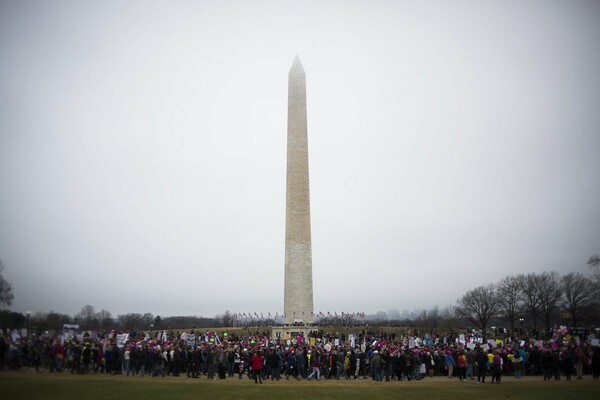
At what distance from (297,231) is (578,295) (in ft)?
159

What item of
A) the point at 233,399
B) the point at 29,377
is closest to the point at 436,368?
the point at 233,399

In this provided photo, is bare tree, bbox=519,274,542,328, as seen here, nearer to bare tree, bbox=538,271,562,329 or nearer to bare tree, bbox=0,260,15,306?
bare tree, bbox=538,271,562,329

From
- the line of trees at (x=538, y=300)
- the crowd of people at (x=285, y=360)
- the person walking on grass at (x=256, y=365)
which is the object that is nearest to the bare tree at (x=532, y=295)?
the line of trees at (x=538, y=300)

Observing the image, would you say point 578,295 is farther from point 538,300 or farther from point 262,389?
point 262,389

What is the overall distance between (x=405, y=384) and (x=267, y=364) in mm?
6093

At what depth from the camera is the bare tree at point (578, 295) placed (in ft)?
237

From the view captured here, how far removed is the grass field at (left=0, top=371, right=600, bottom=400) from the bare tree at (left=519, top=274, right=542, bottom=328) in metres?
51.1

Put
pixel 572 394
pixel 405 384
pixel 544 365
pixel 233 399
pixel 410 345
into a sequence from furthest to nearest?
pixel 410 345 → pixel 544 365 → pixel 405 384 → pixel 572 394 → pixel 233 399

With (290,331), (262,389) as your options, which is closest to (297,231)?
(290,331)

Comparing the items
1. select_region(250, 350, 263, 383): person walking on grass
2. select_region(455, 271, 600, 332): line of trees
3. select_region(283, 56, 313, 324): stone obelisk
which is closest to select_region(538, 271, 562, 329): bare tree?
select_region(455, 271, 600, 332): line of trees

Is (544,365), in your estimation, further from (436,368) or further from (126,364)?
(126,364)

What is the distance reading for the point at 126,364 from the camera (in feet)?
88.8

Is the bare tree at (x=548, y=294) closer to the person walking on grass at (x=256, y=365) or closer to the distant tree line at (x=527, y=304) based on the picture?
the distant tree line at (x=527, y=304)

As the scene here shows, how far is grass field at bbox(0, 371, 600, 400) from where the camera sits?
757 inches
